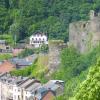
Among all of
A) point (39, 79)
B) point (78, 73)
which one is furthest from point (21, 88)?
point (78, 73)

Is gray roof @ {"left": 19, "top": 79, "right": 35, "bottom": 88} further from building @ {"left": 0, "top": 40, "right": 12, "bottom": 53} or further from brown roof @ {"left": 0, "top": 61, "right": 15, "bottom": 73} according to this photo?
building @ {"left": 0, "top": 40, "right": 12, "bottom": 53}

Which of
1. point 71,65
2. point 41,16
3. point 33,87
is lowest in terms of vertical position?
point 33,87

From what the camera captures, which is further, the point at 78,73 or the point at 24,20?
the point at 24,20

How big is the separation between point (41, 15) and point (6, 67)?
2943 cm

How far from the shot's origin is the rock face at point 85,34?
40062mm

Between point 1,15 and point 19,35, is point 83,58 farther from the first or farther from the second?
point 1,15

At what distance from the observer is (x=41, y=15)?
271ft

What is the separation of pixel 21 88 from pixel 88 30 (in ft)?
19.4

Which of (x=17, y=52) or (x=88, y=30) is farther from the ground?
(x=88, y=30)

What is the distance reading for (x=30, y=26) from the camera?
7969 cm

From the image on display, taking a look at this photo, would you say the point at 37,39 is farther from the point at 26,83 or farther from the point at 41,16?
the point at 26,83

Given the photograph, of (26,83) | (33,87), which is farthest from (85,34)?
(26,83)

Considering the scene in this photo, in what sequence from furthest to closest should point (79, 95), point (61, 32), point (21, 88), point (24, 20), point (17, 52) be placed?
point (24, 20), point (61, 32), point (17, 52), point (21, 88), point (79, 95)

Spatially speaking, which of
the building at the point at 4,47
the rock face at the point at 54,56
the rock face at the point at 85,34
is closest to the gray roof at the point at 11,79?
the rock face at the point at 54,56
